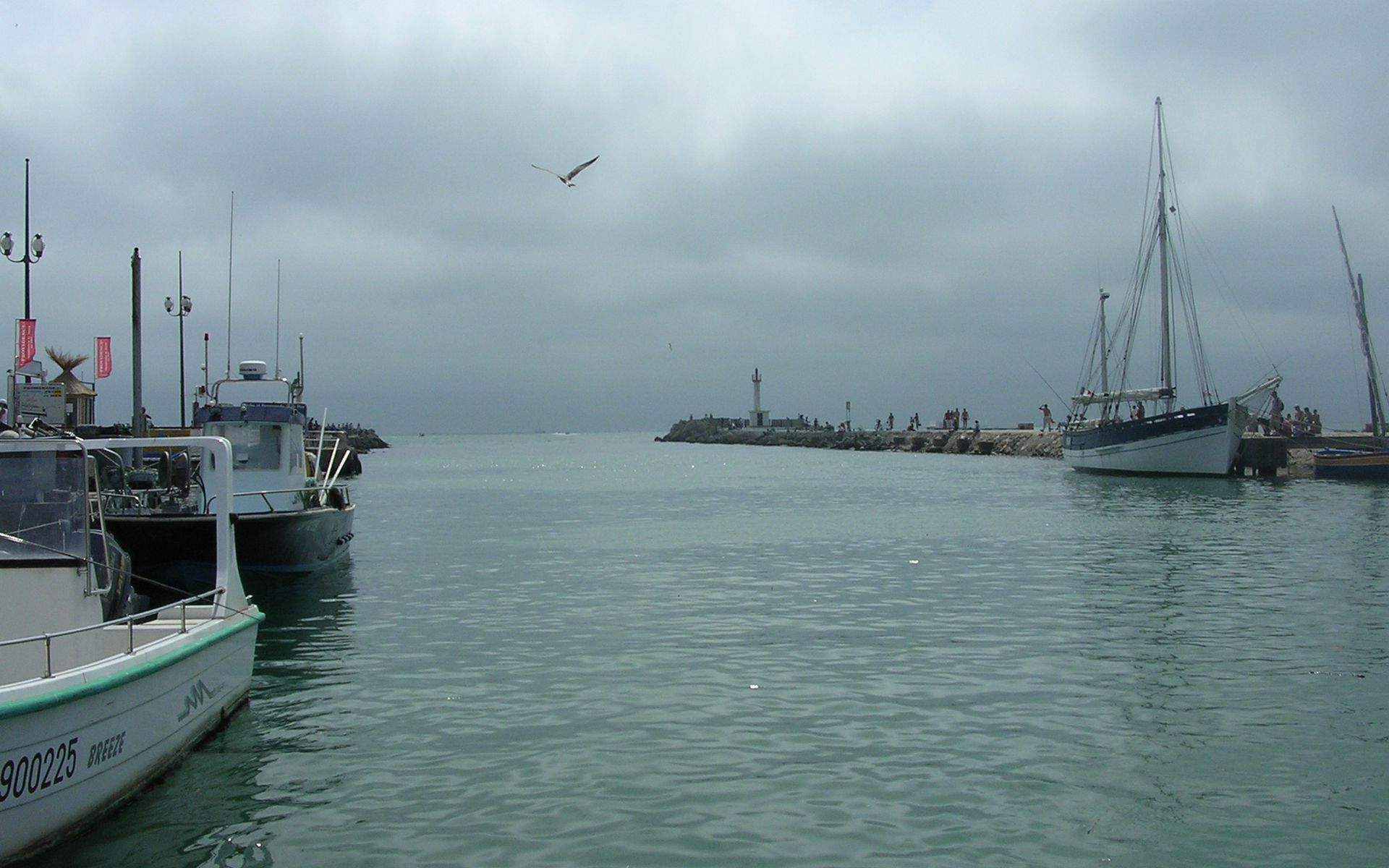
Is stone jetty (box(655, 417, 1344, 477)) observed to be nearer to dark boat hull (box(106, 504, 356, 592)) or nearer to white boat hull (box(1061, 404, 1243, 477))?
white boat hull (box(1061, 404, 1243, 477))

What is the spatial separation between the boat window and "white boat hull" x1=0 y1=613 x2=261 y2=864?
1417 centimetres

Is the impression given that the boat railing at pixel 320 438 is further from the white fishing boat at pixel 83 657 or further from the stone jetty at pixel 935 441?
the stone jetty at pixel 935 441

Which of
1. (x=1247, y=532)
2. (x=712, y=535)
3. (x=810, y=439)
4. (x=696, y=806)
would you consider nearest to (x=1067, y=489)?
(x=1247, y=532)

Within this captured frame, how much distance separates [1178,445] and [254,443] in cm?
5132

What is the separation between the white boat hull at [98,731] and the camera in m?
7.74

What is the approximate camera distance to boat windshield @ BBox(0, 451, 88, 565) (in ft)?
33.3

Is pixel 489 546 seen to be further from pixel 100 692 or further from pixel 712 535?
pixel 100 692

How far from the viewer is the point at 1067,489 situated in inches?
2144

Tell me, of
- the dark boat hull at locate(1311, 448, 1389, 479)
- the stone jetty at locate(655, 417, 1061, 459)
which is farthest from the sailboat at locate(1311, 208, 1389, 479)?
the stone jetty at locate(655, 417, 1061, 459)

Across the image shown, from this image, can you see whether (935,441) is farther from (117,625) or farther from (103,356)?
(117,625)

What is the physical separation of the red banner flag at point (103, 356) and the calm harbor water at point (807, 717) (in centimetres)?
1394

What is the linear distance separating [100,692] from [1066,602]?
16.2 meters

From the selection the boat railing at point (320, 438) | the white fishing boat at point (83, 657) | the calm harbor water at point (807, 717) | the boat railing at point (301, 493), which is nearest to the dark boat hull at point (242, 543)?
the boat railing at point (301, 493)

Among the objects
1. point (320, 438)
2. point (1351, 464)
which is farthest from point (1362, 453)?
point (320, 438)
